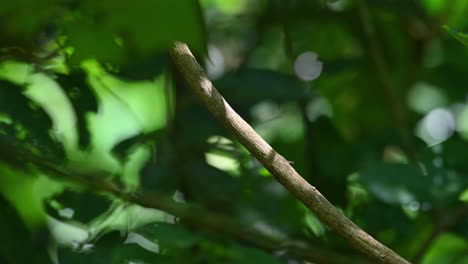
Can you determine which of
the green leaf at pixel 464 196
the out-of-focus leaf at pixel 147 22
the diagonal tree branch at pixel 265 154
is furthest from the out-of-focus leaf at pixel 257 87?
the out-of-focus leaf at pixel 147 22

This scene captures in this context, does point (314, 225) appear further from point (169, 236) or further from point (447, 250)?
point (169, 236)

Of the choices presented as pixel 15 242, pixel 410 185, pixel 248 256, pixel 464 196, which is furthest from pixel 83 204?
pixel 464 196

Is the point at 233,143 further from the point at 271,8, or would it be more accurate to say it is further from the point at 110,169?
the point at 271,8

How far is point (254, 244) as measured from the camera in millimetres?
1063

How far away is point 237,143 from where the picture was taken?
1175 millimetres

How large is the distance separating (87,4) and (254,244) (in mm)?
626

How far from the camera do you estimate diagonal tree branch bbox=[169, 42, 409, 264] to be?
0.63 m

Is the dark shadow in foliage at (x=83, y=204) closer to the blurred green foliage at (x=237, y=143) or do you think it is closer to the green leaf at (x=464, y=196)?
the blurred green foliage at (x=237, y=143)

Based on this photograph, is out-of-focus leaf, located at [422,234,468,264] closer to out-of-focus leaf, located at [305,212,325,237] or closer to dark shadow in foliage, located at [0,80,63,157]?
out-of-focus leaf, located at [305,212,325,237]

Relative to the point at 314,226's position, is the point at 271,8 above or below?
above

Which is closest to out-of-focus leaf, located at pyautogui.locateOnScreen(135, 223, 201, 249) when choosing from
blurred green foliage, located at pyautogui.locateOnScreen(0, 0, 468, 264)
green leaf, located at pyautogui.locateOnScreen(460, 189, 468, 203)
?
blurred green foliage, located at pyautogui.locateOnScreen(0, 0, 468, 264)

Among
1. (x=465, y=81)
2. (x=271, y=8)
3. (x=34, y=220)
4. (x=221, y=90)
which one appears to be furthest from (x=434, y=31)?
(x=34, y=220)

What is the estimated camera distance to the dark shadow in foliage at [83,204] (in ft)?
3.02

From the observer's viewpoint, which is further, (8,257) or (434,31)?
(434,31)
